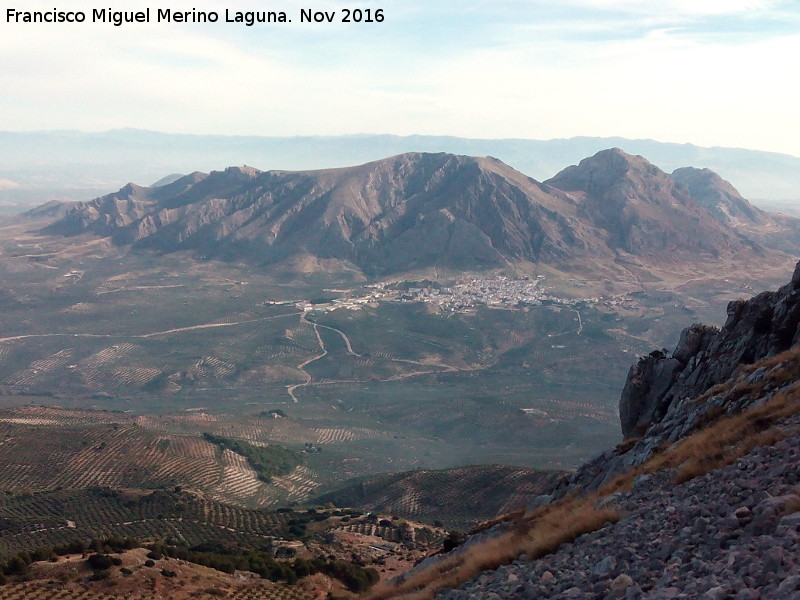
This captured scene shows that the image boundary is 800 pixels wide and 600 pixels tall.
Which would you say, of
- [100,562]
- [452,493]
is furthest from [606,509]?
[452,493]

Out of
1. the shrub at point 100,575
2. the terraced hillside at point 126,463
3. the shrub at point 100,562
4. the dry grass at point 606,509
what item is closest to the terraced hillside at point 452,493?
the terraced hillside at point 126,463

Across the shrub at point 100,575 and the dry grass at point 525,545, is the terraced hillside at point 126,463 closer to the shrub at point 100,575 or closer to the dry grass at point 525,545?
the shrub at point 100,575

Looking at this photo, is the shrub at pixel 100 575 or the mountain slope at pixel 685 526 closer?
the mountain slope at pixel 685 526

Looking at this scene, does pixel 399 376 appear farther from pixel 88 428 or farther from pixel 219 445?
pixel 88 428

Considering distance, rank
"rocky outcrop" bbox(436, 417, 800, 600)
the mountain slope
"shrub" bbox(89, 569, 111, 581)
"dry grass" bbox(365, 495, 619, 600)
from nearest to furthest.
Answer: "rocky outcrop" bbox(436, 417, 800, 600) < the mountain slope < "dry grass" bbox(365, 495, 619, 600) < "shrub" bbox(89, 569, 111, 581)

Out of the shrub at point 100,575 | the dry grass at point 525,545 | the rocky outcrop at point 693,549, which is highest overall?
the rocky outcrop at point 693,549

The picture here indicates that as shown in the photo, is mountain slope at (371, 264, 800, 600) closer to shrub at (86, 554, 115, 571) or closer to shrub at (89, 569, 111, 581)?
shrub at (89, 569, 111, 581)

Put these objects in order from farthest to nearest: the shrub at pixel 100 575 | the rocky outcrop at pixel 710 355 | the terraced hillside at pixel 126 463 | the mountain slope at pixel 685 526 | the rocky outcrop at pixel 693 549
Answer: the terraced hillside at pixel 126 463, the shrub at pixel 100 575, the rocky outcrop at pixel 710 355, the mountain slope at pixel 685 526, the rocky outcrop at pixel 693 549

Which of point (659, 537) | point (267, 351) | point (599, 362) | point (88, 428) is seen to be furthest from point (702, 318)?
point (659, 537)

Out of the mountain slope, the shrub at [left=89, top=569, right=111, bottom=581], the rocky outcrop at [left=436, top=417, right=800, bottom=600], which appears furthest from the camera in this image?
the shrub at [left=89, top=569, right=111, bottom=581]

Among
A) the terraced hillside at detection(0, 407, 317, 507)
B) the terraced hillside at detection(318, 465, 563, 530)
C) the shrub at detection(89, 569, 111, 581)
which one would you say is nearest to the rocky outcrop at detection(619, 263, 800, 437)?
the shrub at detection(89, 569, 111, 581)

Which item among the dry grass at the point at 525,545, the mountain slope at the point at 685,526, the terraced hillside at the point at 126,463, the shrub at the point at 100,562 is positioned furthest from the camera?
the terraced hillside at the point at 126,463
